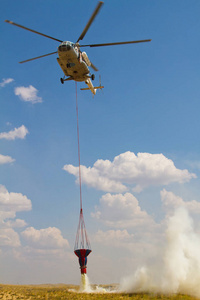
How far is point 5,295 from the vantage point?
27.1 m

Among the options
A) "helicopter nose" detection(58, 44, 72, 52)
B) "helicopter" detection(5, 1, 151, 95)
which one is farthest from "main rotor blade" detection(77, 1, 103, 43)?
"helicopter nose" detection(58, 44, 72, 52)

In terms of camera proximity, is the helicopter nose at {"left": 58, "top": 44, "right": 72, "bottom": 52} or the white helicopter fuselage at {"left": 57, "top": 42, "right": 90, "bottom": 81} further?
the white helicopter fuselage at {"left": 57, "top": 42, "right": 90, "bottom": 81}

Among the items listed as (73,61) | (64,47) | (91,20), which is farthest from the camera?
(73,61)

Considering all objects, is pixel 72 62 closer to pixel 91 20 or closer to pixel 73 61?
pixel 73 61

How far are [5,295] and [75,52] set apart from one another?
2401cm

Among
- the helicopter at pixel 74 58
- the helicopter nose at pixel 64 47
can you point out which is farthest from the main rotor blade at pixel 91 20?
the helicopter nose at pixel 64 47

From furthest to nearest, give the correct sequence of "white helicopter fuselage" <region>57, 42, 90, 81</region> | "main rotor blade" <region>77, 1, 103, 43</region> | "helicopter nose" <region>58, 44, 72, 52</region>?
"white helicopter fuselage" <region>57, 42, 90, 81</region>, "helicopter nose" <region>58, 44, 72, 52</region>, "main rotor blade" <region>77, 1, 103, 43</region>

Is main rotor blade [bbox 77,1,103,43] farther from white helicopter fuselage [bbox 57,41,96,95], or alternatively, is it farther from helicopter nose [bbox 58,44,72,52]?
helicopter nose [bbox 58,44,72,52]

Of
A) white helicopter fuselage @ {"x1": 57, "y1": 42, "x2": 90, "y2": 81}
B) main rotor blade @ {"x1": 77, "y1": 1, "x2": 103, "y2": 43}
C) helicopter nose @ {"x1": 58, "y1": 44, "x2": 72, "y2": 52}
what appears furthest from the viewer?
white helicopter fuselage @ {"x1": 57, "y1": 42, "x2": 90, "y2": 81}

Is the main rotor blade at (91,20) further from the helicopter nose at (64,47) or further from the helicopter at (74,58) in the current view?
the helicopter nose at (64,47)

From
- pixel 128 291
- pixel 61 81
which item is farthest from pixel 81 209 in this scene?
pixel 61 81

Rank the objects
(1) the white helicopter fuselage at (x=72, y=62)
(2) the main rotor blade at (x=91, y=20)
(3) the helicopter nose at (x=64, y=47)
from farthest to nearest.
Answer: (1) the white helicopter fuselage at (x=72, y=62), (3) the helicopter nose at (x=64, y=47), (2) the main rotor blade at (x=91, y=20)

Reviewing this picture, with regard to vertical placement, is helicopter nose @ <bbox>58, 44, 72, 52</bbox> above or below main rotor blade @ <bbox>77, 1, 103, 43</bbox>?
below

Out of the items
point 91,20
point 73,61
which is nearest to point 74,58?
point 73,61
